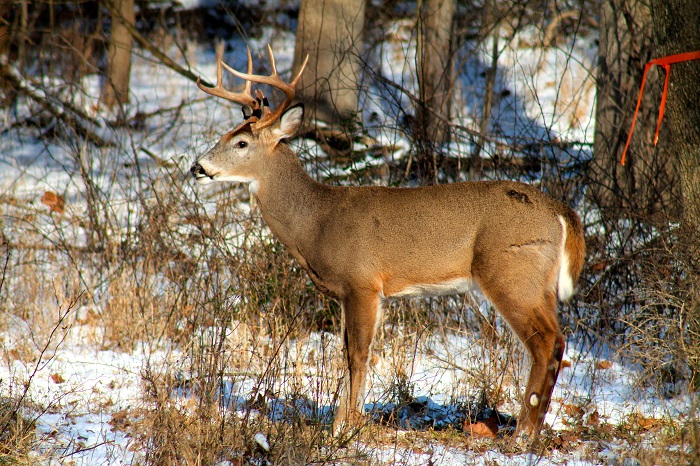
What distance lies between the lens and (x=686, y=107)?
512 cm

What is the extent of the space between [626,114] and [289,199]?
378 centimetres

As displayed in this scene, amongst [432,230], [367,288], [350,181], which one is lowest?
[367,288]

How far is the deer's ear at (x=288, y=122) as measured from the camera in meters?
5.27

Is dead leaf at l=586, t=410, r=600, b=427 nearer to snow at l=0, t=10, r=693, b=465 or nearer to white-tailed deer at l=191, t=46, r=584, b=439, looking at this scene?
snow at l=0, t=10, r=693, b=465

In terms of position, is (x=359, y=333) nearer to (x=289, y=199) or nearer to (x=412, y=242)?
(x=412, y=242)

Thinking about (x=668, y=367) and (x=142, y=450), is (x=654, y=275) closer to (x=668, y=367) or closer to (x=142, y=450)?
(x=668, y=367)

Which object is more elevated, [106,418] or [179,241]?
[179,241]

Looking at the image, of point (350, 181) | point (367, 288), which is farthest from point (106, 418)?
point (350, 181)

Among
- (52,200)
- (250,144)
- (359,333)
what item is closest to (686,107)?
(359,333)

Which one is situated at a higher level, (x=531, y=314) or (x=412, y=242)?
(x=412, y=242)

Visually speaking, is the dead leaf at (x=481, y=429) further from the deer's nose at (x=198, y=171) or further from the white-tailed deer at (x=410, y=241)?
the deer's nose at (x=198, y=171)

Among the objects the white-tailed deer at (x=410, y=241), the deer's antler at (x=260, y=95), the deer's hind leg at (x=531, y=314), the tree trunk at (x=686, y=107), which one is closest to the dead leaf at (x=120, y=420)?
the white-tailed deer at (x=410, y=241)

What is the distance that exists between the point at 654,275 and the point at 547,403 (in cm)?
129

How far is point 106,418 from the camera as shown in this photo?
16.1 ft
